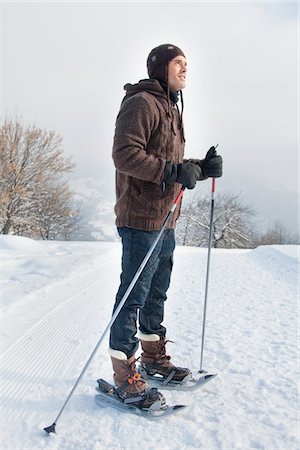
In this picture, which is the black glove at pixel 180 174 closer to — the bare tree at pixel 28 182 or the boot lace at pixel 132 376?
the boot lace at pixel 132 376

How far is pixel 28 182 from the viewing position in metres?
23.5

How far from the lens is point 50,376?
2785 millimetres

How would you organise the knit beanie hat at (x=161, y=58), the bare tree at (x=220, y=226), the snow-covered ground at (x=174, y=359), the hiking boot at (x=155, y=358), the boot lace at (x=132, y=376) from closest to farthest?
the snow-covered ground at (x=174, y=359), the boot lace at (x=132, y=376), the knit beanie hat at (x=161, y=58), the hiking boot at (x=155, y=358), the bare tree at (x=220, y=226)

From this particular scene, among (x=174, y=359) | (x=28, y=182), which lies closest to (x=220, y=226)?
(x=28, y=182)

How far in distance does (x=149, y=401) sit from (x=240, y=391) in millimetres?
645

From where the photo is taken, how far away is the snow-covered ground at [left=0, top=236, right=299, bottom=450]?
2059mm

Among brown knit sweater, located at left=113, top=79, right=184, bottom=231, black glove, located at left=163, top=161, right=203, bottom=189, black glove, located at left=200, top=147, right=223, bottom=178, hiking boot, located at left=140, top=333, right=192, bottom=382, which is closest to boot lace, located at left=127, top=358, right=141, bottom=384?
hiking boot, located at left=140, top=333, right=192, bottom=382

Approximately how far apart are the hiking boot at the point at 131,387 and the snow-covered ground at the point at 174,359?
0.10m

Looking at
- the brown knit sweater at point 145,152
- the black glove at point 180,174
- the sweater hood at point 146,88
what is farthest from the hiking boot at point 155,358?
the sweater hood at point 146,88

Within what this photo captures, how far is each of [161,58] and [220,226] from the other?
40.6 m

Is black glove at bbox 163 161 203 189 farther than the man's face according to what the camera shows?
No

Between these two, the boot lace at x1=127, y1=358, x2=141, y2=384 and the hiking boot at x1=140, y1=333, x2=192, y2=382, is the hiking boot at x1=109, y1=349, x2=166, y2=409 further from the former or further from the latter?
the hiking boot at x1=140, y1=333, x2=192, y2=382

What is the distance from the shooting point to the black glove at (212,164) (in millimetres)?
2611

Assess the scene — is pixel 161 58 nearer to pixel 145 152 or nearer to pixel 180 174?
pixel 145 152
